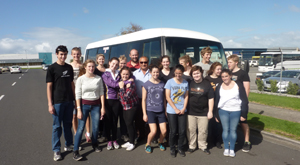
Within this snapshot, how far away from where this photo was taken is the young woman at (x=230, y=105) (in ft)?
12.9

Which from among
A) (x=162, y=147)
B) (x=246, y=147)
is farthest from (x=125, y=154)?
(x=246, y=147)

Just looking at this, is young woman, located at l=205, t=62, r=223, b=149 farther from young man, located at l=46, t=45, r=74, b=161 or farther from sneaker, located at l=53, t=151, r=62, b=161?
sneaker, located at l=53, t=151, r=62, b=161

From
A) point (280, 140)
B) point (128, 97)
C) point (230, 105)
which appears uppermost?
point (128, 97)

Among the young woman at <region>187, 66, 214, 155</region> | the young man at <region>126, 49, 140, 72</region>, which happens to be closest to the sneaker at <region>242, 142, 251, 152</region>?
the young woman at <region>187, 66, 214, 155</region>

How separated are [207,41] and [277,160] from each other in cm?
398

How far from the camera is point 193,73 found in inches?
158

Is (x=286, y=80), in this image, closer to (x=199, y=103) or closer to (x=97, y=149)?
(x=199, y=103)

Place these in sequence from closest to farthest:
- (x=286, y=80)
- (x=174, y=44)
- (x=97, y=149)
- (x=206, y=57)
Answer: (x=97, y=149), (x=206, y=57), (x=174, y=44), (x=286, y=80)

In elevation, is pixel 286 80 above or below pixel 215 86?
below

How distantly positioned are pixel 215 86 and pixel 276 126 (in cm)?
255

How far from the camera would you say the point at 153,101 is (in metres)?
3.98

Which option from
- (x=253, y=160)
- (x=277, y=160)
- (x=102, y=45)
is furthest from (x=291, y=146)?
(x=102, y=45)

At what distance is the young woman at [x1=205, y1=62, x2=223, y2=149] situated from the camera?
14.1 feet

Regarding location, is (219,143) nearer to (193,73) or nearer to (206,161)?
(206,161)
